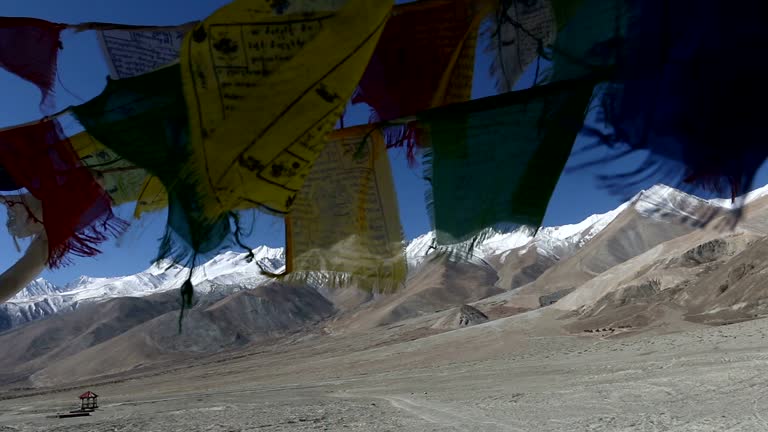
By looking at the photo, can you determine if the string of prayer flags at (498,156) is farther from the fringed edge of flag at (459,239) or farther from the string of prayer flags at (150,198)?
the string of prayer flags at (150,198)

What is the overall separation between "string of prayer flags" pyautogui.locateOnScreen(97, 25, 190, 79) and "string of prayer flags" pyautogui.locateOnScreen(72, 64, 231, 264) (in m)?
0.16

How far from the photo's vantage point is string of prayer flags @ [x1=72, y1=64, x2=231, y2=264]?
57.9 inches

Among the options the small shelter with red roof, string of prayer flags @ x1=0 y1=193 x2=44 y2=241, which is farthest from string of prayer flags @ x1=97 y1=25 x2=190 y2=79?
the small shelter with red roof

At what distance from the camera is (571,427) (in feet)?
28.3

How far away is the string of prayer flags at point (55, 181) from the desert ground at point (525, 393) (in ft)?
26.4

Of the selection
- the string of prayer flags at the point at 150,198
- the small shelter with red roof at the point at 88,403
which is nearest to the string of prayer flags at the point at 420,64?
the string of prayer flags at the point at 150,198

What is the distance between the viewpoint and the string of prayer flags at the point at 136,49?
1.84 metres

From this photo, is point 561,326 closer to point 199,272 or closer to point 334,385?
point 334,385

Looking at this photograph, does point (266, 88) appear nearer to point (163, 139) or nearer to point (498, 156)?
point (163, 139)

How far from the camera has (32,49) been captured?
2158 millimetres

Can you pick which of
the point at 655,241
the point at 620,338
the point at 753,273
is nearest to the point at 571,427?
the point at 620,338

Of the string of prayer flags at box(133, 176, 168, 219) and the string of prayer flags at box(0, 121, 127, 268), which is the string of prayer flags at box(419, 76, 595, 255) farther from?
the string of prayer flags at box(0, 121, 127, 268)

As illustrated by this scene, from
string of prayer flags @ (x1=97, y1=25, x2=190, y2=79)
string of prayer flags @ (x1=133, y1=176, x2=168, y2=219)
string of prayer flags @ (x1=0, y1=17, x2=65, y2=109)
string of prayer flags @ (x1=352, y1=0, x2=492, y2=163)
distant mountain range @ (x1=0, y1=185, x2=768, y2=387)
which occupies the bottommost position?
distant mountain range @ (x1=0, y1=185, x2=768, y2=387)

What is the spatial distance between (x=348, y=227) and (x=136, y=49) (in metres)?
0.92
